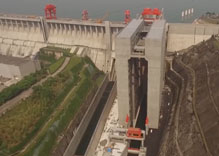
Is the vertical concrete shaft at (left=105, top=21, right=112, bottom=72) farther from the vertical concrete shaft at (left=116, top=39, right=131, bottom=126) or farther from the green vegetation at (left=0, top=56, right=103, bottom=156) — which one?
the vertical concrete shaft at (left=116, top=39, right=131, bottom=126)

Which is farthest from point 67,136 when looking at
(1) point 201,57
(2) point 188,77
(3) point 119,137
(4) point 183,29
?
(4) point 183,29

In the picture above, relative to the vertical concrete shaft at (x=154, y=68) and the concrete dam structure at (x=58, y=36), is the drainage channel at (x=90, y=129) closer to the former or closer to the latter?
the vertical concrete shaft at (x=154, y=68)

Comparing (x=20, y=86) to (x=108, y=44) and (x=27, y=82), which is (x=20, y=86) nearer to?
(x=27, y=82)

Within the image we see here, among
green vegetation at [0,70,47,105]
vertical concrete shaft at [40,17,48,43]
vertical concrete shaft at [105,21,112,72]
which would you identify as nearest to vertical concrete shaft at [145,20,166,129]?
vertical concrete shaft at [105,21,112,72]

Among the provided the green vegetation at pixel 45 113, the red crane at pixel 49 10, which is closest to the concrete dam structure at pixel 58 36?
the red crane at pixel 49 10

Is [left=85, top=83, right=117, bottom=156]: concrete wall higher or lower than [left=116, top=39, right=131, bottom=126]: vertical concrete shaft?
lower

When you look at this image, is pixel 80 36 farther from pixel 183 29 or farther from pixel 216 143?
pixel 216 143

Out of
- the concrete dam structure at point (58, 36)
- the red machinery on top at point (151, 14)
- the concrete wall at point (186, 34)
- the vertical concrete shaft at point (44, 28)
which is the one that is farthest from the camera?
the vertical concrete shaft at point (44, 28)
